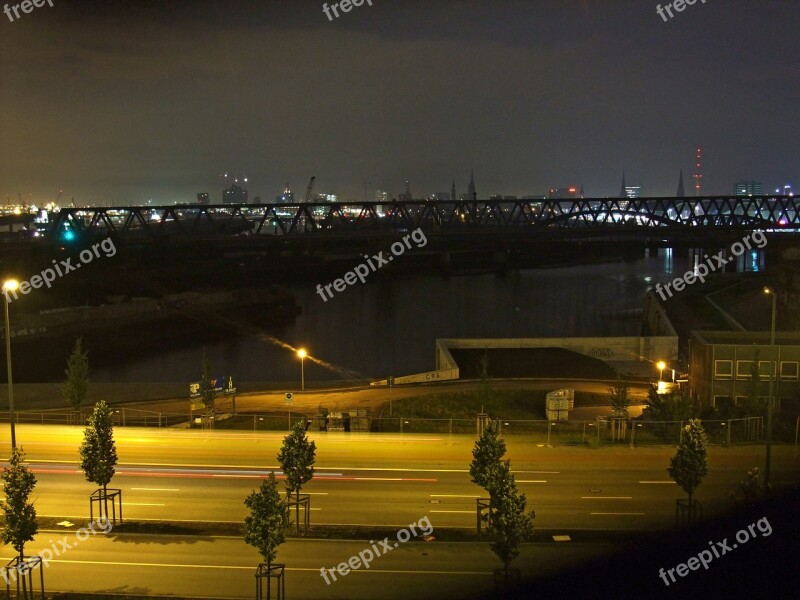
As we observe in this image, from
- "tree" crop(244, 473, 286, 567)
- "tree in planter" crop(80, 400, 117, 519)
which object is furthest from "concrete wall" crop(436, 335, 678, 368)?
"tree" crop(244, 473, 286, 567)

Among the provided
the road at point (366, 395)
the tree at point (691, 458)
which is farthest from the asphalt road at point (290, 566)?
the road at point (366, 395)

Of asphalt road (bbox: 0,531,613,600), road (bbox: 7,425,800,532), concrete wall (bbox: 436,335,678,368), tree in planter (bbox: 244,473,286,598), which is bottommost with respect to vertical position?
asphalt road (bbox: 0,531,613,600)

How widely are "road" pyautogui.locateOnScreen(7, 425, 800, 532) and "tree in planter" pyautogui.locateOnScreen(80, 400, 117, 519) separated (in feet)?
1.67

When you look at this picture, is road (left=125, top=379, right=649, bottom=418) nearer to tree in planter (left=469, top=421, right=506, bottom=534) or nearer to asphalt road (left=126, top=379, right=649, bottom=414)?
asphalt road (left=126, top=379, right=649, bottom=414)

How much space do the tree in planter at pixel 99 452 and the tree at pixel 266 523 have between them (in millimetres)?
2313

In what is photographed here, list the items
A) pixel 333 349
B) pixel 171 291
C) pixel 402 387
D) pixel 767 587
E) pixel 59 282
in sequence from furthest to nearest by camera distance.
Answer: pixel 171 291
pixel 59 282
pixel 333 349
pixel 402 387
pixel 767 587

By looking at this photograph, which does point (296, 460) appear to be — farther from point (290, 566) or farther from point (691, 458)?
point (691, 458)

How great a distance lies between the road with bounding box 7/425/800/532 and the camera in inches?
285

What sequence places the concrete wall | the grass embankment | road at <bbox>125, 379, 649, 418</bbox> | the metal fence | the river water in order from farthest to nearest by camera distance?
the river water < the concrete wall < road at <bbox>125, 379, 649, 418</bbox> < the grass embankment < the metal fence

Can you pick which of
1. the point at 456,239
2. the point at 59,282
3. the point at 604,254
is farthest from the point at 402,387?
the point at 604,254

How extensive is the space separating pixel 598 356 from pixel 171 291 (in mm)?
32861

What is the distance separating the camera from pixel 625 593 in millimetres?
5109

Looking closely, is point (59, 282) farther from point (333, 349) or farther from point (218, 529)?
point (218, 529)

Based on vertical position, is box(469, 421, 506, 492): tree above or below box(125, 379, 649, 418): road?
above
